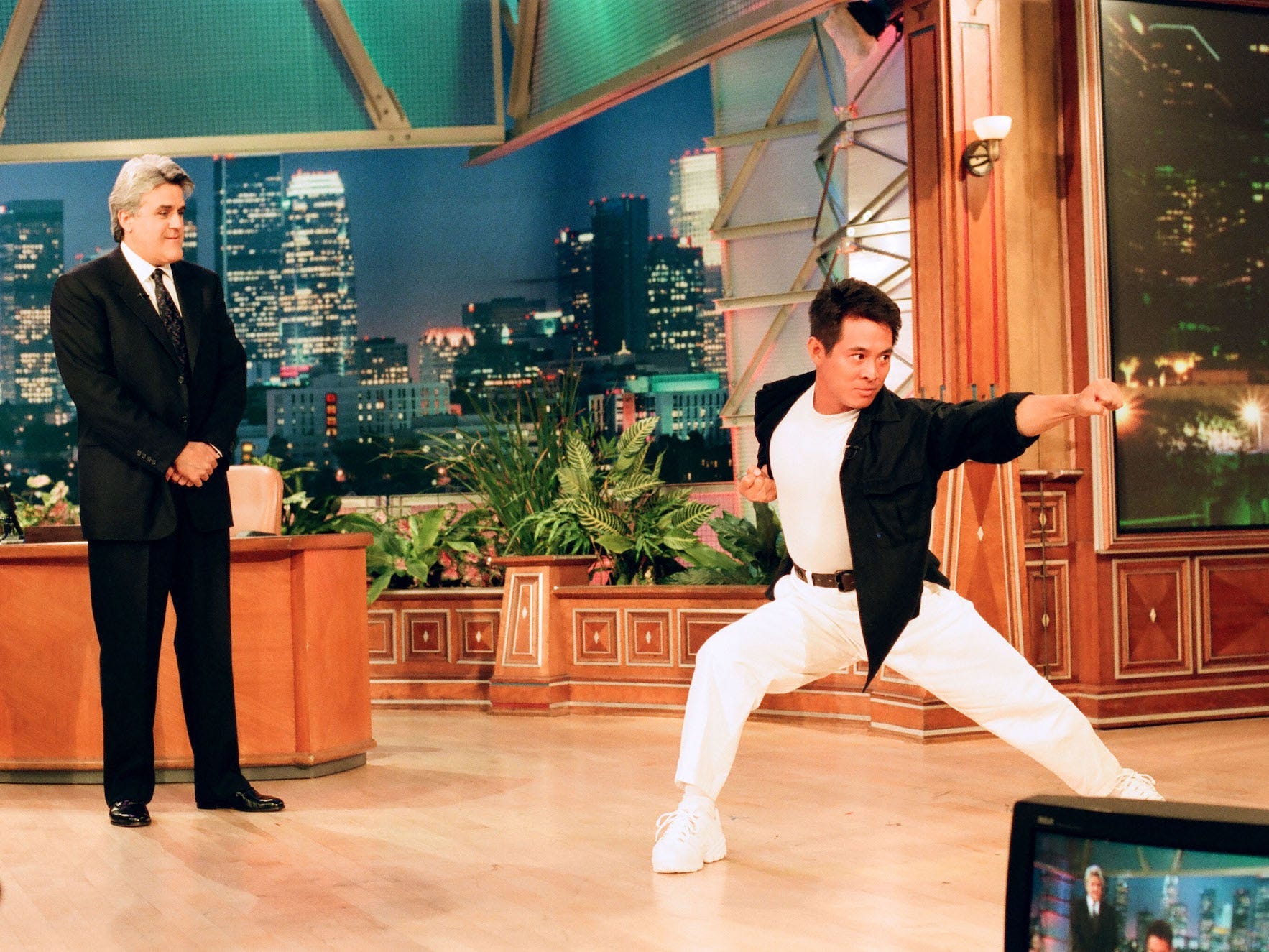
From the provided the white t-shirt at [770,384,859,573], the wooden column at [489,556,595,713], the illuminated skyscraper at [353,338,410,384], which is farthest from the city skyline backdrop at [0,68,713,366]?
the white t-shirt at [770,384,859,573]

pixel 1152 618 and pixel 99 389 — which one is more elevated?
pixel 99 389

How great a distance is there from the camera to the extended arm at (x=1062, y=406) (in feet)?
9.49

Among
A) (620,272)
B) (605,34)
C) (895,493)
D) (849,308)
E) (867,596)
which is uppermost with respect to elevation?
(605,34)

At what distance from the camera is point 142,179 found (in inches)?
165

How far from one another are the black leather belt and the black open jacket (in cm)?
6

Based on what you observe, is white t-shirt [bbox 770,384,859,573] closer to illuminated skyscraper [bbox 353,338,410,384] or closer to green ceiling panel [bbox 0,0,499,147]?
green ceiling panel [bbox 0,0,499,147]

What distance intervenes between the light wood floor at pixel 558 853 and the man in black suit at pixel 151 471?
25cm

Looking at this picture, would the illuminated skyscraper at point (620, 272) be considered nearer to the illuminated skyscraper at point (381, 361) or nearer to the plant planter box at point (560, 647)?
the illuminated skyscraper at point (381, 361)

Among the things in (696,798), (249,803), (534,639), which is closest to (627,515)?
(534,639)

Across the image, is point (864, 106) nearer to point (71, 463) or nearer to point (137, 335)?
point (137, 335)

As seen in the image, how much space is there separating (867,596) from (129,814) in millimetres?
2391

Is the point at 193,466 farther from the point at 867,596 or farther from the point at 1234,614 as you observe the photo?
the point at 1234,614

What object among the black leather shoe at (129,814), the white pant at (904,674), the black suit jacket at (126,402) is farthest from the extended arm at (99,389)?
the white pant at (904,674)

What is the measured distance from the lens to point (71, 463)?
11.0 meters
